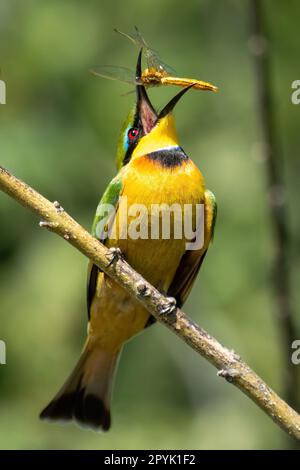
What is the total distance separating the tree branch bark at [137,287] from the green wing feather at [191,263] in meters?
0.73

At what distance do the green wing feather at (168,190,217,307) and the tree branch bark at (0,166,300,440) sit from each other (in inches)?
28.6

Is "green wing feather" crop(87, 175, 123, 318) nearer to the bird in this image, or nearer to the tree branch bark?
the bird

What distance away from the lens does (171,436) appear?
15.4 ft

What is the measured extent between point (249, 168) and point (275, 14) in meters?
1.06

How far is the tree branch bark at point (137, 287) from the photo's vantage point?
2.73 m

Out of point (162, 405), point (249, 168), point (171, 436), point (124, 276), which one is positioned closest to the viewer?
point (124, 276)

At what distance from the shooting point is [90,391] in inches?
161

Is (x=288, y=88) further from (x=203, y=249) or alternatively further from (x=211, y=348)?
(x=211, y=348)

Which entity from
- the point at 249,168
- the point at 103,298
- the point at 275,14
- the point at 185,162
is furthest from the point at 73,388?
the point at 275,14

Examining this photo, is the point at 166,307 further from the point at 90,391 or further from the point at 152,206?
the point at 90,391

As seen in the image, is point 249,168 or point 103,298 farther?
point 249,168

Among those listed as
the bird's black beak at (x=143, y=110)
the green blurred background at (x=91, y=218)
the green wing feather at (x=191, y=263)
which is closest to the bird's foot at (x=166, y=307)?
the green wing feather at (x=191, y=263)

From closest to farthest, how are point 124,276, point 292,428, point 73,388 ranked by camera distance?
point 292,428, point 124,276, point 73,388

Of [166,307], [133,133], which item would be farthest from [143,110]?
[166,307]
